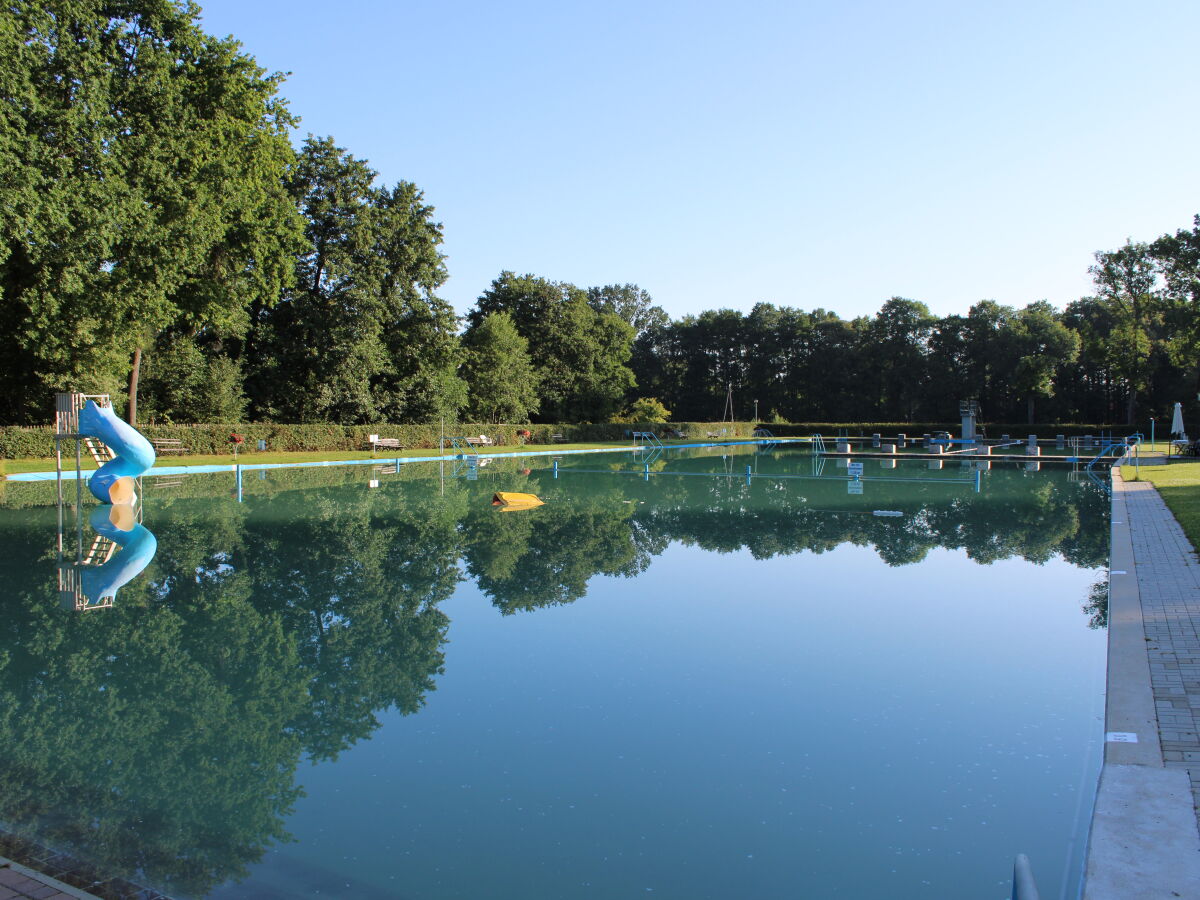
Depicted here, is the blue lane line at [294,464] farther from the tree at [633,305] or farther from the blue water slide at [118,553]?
the tree at [633,305]

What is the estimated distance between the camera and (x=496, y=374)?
140 feet

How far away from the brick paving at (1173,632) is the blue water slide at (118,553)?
839 centimetres

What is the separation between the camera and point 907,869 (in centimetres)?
335

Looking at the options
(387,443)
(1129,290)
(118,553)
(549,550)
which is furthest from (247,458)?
(1129,290)

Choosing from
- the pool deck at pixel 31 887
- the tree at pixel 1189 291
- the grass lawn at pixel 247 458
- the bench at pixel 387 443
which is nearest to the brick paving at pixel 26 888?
the pool deck at pixel 31 887

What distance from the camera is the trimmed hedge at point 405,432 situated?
24594 mm

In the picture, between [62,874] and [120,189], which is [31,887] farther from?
[120,189]

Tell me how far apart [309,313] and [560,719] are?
32087 millimetres

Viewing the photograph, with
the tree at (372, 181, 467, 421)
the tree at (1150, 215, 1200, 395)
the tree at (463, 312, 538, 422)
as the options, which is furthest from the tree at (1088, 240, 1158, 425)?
the tree at (372, 181, 467, 421)

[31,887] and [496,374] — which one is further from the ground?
[496,374]

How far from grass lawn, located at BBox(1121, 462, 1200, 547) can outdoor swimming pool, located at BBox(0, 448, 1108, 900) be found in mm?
1610

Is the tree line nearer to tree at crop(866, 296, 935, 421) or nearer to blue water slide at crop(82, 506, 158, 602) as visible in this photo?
tree at crop(866, 296, 935, 421)

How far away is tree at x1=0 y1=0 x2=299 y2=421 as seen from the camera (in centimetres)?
2175

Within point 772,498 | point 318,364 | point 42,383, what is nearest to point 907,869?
point 772,498
